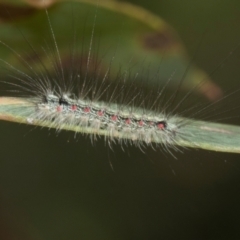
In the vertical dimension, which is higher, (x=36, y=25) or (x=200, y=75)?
(x=36, y=25)

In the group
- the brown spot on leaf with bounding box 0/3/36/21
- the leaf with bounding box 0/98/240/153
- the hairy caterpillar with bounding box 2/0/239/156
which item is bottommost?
the leaf with bounding box 0/98/240/153

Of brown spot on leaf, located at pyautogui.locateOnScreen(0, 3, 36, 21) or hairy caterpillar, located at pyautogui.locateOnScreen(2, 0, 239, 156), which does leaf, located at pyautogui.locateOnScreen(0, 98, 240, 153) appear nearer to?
hairy caterpillar, located at pyautogui.locateOnScreen(2, 0, 239, 156)

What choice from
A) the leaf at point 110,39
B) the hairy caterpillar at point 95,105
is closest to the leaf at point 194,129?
the hairy caterpillar at point 95,105

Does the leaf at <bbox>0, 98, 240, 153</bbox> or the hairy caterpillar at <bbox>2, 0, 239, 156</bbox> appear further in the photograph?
the hairy caterpillar at <bbox>2, 0, 239, 156</bbox>

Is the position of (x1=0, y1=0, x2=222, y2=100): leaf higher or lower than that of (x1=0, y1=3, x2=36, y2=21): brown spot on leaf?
lower

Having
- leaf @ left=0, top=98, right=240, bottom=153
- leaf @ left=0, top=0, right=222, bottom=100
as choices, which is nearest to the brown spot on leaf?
leaf @ left=0, top=0, right=222, bottom=100

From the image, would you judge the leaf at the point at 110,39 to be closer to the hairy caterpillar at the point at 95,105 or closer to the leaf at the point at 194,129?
the hairy caterpillar at the point at 95,105

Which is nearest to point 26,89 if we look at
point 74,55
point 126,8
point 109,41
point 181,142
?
point 74,55

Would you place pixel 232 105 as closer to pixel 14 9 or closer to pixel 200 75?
pixel 200 75
